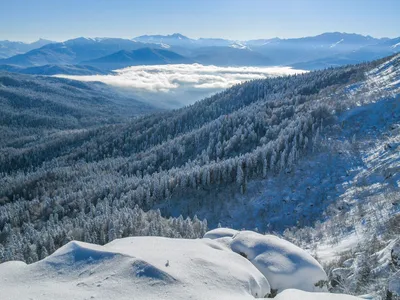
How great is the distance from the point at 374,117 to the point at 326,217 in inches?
2365

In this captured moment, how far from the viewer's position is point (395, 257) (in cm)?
3394

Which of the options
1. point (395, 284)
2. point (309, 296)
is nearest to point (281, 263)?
point (309, 296)

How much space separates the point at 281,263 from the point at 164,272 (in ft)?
58.0

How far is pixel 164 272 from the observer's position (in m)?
34.4

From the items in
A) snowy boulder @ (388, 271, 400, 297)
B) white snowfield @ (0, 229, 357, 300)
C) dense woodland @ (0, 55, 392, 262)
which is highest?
snowy boulder @ (388, 271, 400, 297)

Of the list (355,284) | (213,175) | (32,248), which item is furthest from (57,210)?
(355,284)

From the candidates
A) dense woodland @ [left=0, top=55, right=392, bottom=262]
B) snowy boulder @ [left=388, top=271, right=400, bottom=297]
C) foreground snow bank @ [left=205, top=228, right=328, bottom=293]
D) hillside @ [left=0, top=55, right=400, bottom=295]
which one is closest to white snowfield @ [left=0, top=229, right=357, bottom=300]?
foreground snow bank @ [left=205, top=228, right=328, bottom=293]

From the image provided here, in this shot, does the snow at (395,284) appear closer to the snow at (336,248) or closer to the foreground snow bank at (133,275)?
the foreground snow bank at (133,275)

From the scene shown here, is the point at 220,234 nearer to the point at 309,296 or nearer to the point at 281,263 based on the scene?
the point at 281,263

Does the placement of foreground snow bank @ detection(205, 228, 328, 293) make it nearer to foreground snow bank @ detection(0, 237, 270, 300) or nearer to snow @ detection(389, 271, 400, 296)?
foreground snow bank @ detection(0, 237, 270, 300)

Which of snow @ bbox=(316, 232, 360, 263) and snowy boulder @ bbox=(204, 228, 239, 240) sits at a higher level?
snowy boulder @ bbox=(204, 228, 239, 240)

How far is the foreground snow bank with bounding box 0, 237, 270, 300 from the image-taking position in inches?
1254

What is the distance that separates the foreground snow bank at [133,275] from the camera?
1254 inches

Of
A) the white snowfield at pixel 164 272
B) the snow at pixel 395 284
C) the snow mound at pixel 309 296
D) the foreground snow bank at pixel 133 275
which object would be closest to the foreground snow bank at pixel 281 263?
the white snowfield at pixel 164 272
